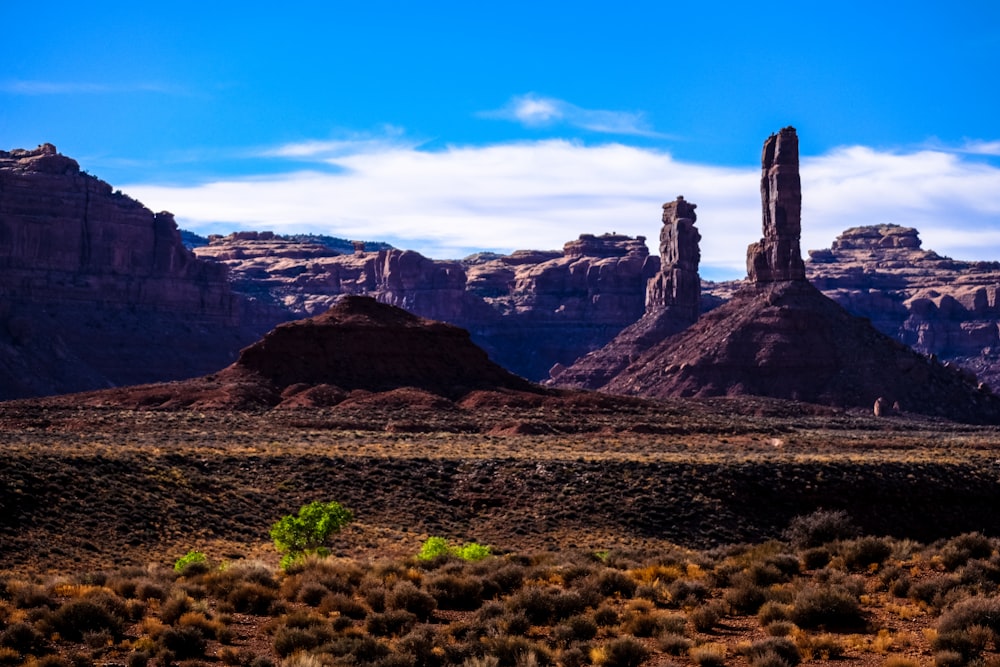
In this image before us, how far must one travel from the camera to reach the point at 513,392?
96500mm

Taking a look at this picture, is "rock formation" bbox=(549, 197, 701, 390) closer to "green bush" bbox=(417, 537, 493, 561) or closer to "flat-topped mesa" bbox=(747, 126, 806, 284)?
"flat-topped mesa" bbox=(747, 126, 806, 284)

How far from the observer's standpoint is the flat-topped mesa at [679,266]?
173000 mm

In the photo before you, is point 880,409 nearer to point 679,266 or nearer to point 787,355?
point 787,355

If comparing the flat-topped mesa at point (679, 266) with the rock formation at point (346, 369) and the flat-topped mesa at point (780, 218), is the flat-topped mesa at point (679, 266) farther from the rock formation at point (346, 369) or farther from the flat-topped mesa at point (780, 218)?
the rock formation at point (346, 369)

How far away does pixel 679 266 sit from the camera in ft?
573

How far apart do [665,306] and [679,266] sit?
524 cm

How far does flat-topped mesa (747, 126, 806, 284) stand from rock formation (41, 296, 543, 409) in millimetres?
46756

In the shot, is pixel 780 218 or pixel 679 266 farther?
pixel 679 266

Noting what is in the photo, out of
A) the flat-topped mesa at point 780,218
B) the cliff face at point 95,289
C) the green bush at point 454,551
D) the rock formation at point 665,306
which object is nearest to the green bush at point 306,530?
the green bush at point 454,551

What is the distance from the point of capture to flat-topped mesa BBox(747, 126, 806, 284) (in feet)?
466

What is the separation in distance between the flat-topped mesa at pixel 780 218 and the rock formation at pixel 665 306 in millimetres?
22031

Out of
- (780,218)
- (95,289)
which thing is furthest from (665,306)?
(95,289)

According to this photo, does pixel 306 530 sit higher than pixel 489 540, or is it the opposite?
pixel 306 530

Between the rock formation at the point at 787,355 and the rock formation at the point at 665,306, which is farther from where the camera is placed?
the rock formation at the point at 665,306
